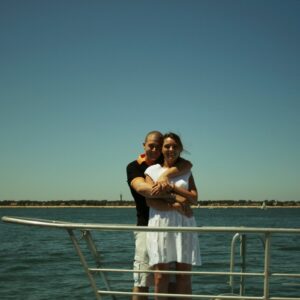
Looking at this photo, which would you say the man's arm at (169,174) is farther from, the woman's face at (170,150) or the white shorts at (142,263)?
the white shorts at (142,263)

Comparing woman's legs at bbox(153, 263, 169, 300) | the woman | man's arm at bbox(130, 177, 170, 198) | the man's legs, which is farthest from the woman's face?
woman's legs at bbox(153, 263, 169, 300)

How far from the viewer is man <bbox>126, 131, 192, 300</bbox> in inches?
151

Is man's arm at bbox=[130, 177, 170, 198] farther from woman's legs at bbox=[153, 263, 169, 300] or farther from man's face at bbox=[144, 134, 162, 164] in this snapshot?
woman's legs at bbox=[153, 263, 169, 300]

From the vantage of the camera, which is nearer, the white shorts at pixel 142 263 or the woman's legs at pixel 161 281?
the woman's legs at pixel 161 281

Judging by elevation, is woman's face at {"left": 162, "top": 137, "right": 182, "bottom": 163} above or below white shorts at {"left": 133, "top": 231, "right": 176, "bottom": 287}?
above

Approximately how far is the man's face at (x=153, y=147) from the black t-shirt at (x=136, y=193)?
4.1 inches

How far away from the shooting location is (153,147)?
415cm

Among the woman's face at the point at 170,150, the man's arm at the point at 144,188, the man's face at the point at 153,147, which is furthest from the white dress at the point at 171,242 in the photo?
the man's face at the point at 153,147

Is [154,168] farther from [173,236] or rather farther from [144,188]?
[173,236]

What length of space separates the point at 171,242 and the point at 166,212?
0.25 m

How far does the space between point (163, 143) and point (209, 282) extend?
9349 millimetres

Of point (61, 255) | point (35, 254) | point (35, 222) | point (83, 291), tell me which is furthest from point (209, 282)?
point (35, 254)

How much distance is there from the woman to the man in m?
0.07

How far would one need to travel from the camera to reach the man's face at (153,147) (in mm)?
4141
